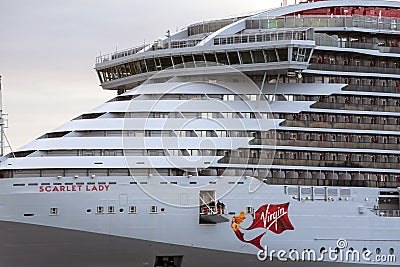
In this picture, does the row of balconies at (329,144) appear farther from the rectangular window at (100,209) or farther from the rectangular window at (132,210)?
the rectangular window at (100,209)

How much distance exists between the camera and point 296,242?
115 feet

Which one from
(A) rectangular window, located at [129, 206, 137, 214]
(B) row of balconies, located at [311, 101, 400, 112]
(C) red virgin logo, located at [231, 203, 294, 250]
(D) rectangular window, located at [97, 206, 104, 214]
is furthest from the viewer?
(B) row of balconies, located at [311, 101, 400, 112]

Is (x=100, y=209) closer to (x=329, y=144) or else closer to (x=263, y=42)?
(x=263, y=42)

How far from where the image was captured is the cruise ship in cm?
3272

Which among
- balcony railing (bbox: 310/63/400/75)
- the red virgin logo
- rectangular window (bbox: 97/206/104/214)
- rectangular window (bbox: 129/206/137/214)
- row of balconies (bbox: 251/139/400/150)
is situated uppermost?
balcony railing (bbox: 310/63/400/75)

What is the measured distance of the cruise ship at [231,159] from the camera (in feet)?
107

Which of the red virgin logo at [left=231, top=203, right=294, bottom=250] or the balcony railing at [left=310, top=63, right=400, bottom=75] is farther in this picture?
the balcony railing at [left=310, top=63, right=400, bottom=75]

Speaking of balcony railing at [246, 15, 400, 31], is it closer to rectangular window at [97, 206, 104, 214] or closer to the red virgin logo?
the red virgin logo

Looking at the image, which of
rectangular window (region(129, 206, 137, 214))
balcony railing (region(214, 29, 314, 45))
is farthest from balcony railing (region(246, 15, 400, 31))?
rectangular window (region(129, 206, 137, 214))

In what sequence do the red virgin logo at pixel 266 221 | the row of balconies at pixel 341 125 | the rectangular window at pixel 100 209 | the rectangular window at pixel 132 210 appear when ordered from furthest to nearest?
the row of balconies at pixel 341 125 < the red virgin logo at pixel 266 221 < the rectangular window at pixel 132 210 < the rectangular window at pixel 100 209

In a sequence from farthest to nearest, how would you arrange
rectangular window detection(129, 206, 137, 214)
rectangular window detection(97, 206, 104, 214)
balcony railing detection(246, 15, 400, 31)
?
balcony railing detection(246, 15, 400, 31) < rectangular window detection(129, 206, 137, 214) < rectangular window detection(97, 206, 104, 214)

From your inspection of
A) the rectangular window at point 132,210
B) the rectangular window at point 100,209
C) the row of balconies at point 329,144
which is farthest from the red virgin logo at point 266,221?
the rectangular window at point 100,209

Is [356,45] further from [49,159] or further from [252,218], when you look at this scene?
[49,159]

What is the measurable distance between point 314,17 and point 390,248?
9410mm
